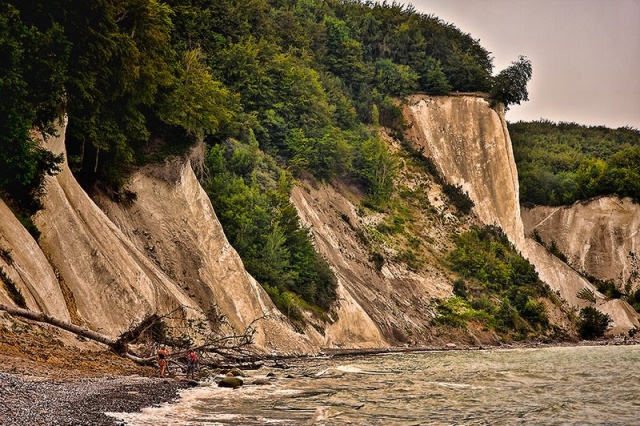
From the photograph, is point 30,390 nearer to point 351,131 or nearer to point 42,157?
point 42,157

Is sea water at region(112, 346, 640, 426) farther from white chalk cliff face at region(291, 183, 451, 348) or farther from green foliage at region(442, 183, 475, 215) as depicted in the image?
green foliage at region(442, 183, 475, 215)

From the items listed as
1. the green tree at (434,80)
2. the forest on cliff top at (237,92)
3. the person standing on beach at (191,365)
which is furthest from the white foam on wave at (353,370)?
the green tree at (434,80)

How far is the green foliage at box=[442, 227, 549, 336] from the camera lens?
69500 mm

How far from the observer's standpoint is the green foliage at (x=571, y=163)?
95500 millimetres

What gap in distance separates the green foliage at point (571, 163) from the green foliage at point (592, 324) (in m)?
24.4

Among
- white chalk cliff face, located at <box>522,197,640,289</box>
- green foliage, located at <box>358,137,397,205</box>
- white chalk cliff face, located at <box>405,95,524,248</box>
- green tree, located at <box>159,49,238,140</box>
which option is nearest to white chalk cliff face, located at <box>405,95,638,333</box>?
white chalk cliff face, located at <box>405,95,524,248</box>

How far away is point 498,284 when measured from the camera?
7438 cm

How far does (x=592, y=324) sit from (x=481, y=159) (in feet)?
86.7

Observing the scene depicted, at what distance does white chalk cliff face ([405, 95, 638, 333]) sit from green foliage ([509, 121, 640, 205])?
685 centimetres

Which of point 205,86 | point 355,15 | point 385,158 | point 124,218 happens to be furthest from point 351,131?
point 124,218

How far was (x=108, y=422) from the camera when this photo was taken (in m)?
13.3

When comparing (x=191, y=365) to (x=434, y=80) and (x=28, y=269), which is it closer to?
(x=28, y=269)

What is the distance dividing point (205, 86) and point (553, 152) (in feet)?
280

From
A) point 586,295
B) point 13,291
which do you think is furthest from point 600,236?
point 13,291
